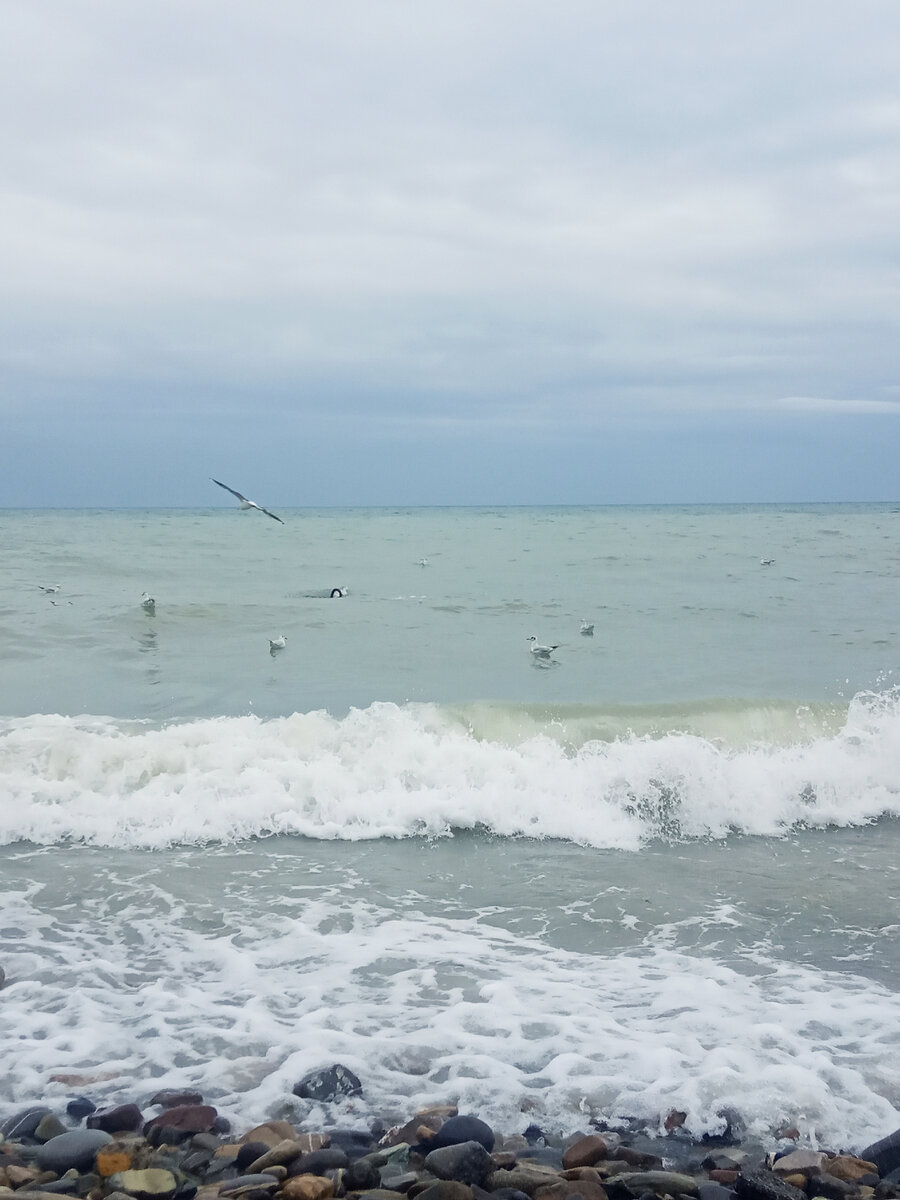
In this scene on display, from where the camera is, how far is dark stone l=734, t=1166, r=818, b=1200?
386 centimetres

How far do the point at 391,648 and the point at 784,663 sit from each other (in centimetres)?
718

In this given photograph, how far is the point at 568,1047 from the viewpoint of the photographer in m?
5.20

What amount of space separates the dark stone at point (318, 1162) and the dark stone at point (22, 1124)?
4.10 ft

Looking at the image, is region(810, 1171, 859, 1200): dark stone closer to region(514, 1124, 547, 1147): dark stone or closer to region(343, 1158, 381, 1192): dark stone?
region(514, 1124, 547, 1147): dark stone

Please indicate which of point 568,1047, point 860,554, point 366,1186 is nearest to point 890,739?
point 568,1047

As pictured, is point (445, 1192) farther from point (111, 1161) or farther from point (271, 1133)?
point (111, 1161)

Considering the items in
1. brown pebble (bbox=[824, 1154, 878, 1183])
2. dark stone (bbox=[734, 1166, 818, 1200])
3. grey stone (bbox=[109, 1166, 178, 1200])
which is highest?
dark stone (bbox=[734, 1166, 818, 1200])

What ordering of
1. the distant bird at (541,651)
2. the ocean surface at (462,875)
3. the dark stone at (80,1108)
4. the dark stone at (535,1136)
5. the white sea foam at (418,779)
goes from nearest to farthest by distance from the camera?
the dark stone at (535,1136) < the dark stone at (80,1108) < the ocean surface at (462,875) < the white sea foam at (418,779) < the distant bird at (541,651)

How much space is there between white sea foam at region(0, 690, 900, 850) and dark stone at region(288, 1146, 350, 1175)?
496 cm

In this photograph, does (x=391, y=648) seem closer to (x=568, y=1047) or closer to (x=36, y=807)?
(x=36, y=807)

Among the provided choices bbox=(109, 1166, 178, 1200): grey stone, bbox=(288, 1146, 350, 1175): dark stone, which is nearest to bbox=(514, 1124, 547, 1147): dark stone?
bbox=(288, 1146, 350, 1175): dark stone

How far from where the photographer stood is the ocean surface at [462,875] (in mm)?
5000

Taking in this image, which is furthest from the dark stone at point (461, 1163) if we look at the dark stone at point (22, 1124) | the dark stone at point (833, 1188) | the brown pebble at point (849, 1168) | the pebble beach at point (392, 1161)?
the dark stone at point (22, 1124)

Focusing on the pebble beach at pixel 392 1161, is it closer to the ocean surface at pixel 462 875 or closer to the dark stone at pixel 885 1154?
the dark stone at pixel 885 1154
